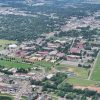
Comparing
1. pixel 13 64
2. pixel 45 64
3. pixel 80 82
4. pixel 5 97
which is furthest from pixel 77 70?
pixel 5 97

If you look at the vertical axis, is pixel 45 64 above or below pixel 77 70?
above

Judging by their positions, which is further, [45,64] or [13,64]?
[45,64]

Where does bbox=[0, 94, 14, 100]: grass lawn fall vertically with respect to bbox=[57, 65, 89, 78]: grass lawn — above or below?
below

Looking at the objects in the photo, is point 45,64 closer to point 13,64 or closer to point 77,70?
point 13,64

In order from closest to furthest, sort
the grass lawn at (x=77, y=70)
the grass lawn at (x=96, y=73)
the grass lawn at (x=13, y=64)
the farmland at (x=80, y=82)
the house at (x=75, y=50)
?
the farmland at (x=80, y=82)
the grass lawn at (x=96, y=73)
the grass lawn at (x=77, y=70)
the grass lawn at (x=13, y=64)
the house at (x=75, y=50)

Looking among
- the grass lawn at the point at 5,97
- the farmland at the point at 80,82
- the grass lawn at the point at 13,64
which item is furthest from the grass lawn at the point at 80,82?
the grass lawn at the point at 5,97

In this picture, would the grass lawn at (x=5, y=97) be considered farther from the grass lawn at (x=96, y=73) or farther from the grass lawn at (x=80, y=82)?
the grass lawn at (x=96, y=73)

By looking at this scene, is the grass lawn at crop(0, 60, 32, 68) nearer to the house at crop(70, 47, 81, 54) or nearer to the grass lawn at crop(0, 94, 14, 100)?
the house at crop(70, 47, 81, 54)

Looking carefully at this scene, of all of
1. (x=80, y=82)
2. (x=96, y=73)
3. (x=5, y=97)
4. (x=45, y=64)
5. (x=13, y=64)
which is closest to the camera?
(x=5, y=97)

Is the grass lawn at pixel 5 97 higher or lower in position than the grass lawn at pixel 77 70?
lower

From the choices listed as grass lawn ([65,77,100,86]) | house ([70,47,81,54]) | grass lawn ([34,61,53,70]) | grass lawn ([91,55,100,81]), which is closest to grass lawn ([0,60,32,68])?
grass lawn ([34,61,53,70])

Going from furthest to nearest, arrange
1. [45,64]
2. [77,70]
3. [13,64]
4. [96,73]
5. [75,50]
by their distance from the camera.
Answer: [75,50], [45,64], [13,64], [77,70], [96,73]

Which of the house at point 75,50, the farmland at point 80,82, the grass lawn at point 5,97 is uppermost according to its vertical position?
the house at point 75,50
